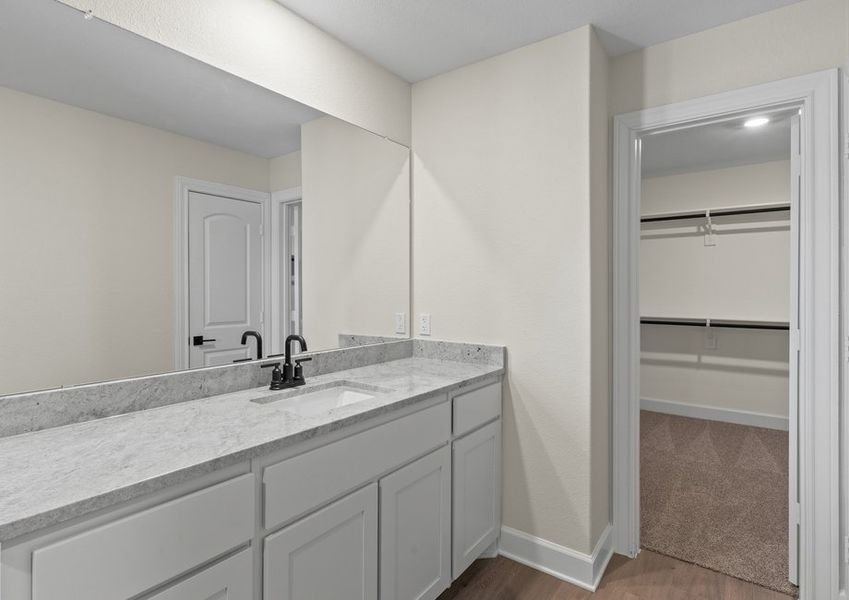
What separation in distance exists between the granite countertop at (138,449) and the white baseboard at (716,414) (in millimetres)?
3851

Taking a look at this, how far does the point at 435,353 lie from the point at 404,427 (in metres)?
0.88

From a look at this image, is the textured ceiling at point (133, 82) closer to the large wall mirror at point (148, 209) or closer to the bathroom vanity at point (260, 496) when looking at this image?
the large wall mirror at point (148, 209)

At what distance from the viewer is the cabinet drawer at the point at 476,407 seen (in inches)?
75.5

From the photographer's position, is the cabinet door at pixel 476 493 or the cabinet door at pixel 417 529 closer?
the cabinet door at pixel 417 529

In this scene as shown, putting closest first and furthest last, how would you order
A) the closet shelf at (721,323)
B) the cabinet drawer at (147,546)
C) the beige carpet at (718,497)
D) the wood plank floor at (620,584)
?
the cabinet drawer at (147,546) < the wood plank floor at (620,584) < the beige carpet at (718,497) < the closet shelf at (721,323)

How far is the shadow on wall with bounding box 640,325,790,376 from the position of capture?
13.5 feet

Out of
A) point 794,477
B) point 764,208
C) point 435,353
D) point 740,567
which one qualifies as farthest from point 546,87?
point 764,208

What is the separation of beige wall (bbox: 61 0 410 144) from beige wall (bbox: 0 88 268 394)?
0.32 metres

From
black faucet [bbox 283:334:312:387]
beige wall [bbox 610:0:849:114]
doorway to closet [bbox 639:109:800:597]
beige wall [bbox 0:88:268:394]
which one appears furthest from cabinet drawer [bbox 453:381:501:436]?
beige wall [bbox 610:0:849:114]

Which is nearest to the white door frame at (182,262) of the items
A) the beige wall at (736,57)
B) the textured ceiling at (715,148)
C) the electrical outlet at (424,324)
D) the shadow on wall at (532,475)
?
the electrical outlet at (424,324)

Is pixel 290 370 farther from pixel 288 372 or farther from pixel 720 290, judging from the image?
pixel 720 290

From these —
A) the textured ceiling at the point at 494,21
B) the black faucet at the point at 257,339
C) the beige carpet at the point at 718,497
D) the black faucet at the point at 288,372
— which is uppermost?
the textured ceiling at the point at 494,21

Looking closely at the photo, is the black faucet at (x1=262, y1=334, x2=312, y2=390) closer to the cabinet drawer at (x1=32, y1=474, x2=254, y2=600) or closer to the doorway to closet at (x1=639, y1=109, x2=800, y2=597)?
the cabinet drawer at (x1=32, y1=474, x2=254, y2=600)

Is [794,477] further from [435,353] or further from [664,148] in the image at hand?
[664,148]
